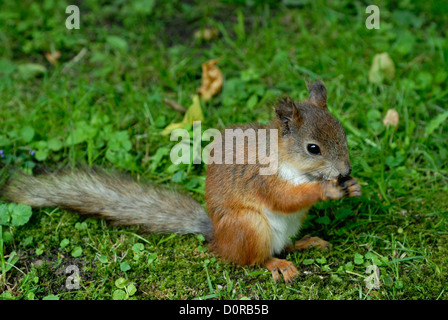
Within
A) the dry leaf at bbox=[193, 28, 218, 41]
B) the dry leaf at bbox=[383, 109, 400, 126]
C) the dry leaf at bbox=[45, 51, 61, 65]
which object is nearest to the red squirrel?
the dry leaf at bbox=[383, 109, 400, 126]

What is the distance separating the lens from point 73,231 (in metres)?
2.07

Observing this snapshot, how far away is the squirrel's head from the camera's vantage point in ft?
5.53

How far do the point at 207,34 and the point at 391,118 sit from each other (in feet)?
4.32

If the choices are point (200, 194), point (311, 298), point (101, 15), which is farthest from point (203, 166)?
point (101, 15)

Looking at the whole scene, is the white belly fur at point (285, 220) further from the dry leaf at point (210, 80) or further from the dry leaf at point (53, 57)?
the dry leaf at point (53, 57)

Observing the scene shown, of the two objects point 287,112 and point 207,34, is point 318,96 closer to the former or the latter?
point 287,112

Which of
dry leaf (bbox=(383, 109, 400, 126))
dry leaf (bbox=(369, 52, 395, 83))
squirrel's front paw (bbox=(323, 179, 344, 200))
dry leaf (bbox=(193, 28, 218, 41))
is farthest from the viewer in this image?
dry leaf (bbox=(193, 28, 218, 41))

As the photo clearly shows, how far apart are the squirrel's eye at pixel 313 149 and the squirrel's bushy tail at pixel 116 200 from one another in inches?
22.1

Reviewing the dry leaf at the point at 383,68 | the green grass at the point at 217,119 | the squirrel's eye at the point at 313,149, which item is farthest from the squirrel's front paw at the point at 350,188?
the dry leaf at the point at 383,68

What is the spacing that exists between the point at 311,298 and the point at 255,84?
1.37 metres

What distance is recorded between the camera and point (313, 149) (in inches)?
66.9

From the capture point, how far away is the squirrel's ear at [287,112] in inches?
66.9

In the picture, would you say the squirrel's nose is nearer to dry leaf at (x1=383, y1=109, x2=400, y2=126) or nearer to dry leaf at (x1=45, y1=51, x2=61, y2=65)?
dry leaf at (x1=383, y1=109, x2=400, y2=126)

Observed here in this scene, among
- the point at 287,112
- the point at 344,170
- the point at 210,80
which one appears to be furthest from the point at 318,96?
the point at 210,80
